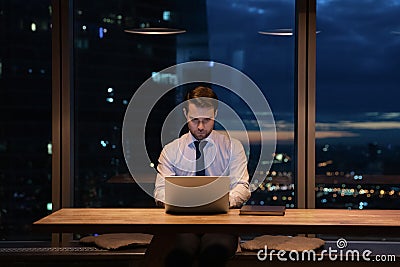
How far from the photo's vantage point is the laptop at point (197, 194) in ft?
10.4

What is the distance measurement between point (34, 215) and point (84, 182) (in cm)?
48

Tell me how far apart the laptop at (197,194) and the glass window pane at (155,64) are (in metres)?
1.65

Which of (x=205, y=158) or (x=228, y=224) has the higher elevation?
(x=205, y=158)

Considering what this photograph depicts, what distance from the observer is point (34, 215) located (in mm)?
4977

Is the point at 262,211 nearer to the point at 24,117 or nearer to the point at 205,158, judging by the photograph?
the point at 205,158

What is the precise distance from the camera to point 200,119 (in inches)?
153

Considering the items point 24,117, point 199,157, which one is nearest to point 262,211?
point 199,157

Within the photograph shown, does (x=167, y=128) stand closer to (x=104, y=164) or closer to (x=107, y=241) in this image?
(x=104, y=164)

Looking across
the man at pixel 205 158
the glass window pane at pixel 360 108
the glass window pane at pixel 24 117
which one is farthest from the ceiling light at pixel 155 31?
the glass window pane at pixel 360 108

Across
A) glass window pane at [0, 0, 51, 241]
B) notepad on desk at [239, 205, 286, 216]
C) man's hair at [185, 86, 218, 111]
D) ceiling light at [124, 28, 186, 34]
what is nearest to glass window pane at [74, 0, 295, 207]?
ceiling light at [124, 28, 186, 34]

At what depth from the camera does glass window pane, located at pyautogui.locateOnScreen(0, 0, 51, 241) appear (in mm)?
4832

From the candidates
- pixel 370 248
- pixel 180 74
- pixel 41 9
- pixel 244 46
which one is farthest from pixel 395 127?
pixel 41 9

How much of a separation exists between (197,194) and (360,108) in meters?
2.07

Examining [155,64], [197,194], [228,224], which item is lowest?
[228,224]
